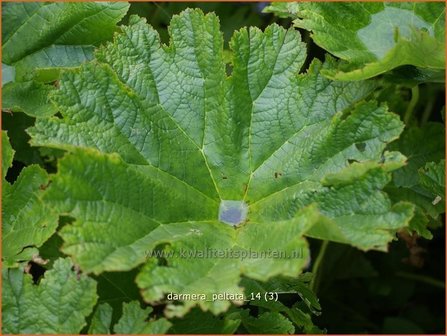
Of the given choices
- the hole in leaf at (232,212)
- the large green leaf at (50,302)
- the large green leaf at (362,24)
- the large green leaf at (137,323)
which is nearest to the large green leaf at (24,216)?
the large green leaf at (50,302)

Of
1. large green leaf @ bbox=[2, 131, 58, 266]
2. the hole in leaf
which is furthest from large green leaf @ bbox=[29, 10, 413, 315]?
large green leaf @ bbox=[2, 131, 58, 266]

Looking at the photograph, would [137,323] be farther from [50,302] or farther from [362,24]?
[362,24]

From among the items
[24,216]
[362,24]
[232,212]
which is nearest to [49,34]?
[24,216]

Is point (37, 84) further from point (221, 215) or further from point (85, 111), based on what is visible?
point (221, 215)

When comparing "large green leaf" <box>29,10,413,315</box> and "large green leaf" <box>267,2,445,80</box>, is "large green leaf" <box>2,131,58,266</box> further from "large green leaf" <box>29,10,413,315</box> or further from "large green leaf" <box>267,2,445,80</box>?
"large green leaf" <box>267,2,445,80</box>

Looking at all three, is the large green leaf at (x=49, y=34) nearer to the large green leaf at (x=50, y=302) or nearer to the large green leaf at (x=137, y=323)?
the large green leaf at (x=50, y=302)

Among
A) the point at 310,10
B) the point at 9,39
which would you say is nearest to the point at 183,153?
the point at 310,10

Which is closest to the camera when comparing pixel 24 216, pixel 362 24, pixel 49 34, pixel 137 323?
pixel 137 323
